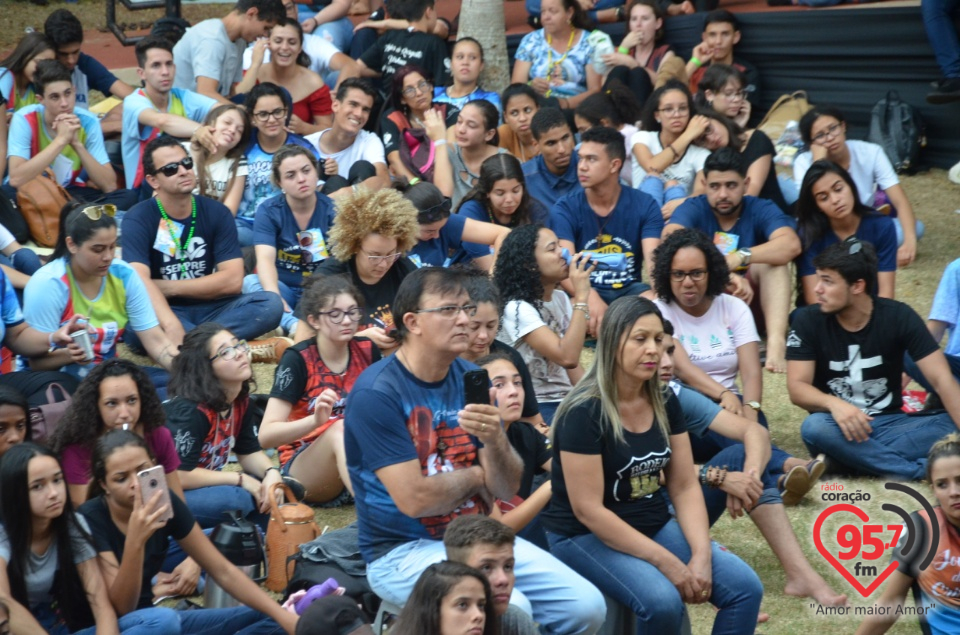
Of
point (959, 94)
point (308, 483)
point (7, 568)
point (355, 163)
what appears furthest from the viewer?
point (959, 94)

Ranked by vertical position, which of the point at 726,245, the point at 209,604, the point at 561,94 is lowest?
the point at 209,604

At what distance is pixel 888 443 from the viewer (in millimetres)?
5535

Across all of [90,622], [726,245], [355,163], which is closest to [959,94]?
[726,245]

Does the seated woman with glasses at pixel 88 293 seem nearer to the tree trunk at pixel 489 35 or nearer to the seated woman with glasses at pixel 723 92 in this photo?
the seated woman with glasses at pixel 723 92

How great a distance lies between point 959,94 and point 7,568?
7289 millimetres

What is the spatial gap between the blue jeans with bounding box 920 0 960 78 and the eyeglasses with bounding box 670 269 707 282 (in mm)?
4111

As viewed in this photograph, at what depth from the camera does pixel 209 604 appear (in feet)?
14.7

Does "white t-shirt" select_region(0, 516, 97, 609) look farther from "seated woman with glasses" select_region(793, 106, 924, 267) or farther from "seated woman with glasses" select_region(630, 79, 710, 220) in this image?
"seated woman with glasses" select_region(793, 106, 924, 267)

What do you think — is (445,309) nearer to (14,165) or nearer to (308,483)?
(308,483)

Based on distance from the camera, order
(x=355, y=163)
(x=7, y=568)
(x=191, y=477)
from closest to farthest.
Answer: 1. (x=7, y=568)
2. (x=191, y=477)
3. (x=355, y=163)

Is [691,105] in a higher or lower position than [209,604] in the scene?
higher

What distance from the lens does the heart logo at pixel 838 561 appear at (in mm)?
4727

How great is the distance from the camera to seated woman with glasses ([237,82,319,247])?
777cm

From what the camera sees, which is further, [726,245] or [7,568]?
[726,245]
